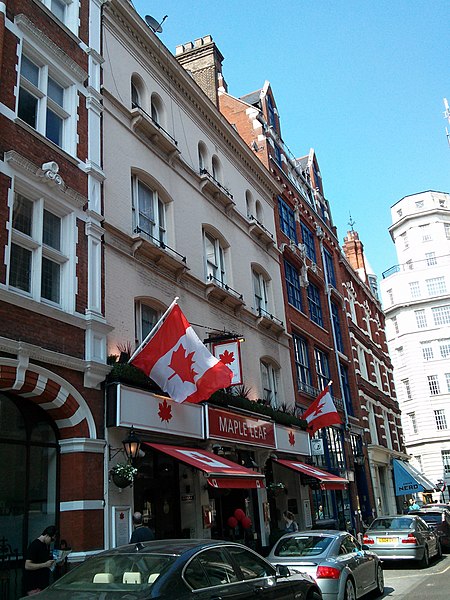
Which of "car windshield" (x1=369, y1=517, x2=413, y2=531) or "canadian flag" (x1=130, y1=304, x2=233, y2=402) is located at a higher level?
"canadian flag" (x1=130, y1=304, x2=233, y2=402)

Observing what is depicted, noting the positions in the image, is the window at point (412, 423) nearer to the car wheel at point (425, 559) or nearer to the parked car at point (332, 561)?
the car wheel at point (425, 559)

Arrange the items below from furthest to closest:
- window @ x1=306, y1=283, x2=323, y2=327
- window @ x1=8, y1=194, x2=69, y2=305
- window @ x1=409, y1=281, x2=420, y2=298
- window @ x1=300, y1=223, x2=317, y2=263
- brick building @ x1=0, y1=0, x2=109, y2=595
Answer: window @ x1=409, y1=281, x2=420, y2=298 → window @ x1=300, y1=223, x2=317, y2=263 → window @ x1=306, y1=283, x2=323, y2=327 → window @ x1=8, y1=194, x2=69, y2=305 → brick building @ x1=0, y1=0, x2=109, y2=595

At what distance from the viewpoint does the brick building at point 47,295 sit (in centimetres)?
1099

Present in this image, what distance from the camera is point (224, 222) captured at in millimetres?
21625

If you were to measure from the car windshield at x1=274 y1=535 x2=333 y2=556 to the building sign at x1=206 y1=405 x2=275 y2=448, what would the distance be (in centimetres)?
390

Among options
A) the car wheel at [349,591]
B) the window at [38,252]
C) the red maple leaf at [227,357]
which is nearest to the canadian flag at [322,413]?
the red maple leaf at [227,357]

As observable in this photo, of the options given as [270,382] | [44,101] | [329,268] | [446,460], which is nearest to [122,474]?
[44,101]

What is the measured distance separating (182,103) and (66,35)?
6.00 m

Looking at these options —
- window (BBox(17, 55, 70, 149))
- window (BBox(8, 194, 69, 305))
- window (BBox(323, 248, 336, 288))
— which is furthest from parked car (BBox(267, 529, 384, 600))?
window (BBox(323, 248, 336, 288))

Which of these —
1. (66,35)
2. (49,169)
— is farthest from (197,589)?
(66,35)

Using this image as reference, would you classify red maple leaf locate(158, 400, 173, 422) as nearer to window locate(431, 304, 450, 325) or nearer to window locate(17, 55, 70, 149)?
window locate(17, 55, 70, 149)

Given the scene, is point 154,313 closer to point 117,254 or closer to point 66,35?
point 117,254

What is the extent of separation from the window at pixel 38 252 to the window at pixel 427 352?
180 feet

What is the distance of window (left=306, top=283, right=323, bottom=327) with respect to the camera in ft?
99.0
